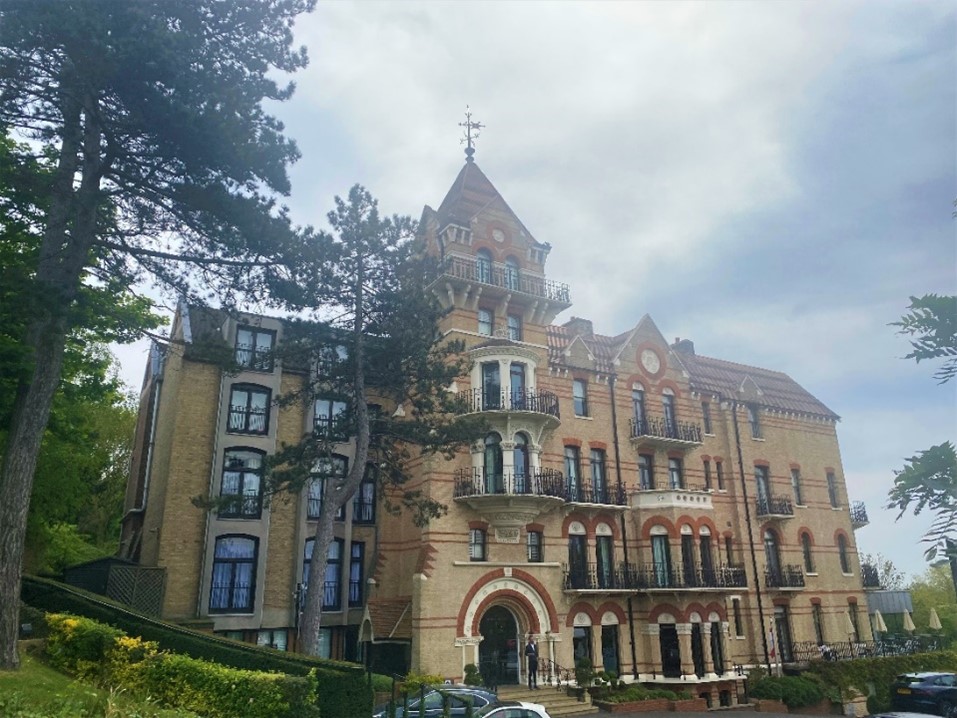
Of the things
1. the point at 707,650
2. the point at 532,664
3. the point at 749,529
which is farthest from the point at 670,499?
the point at 532,664

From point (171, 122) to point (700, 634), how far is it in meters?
29.3

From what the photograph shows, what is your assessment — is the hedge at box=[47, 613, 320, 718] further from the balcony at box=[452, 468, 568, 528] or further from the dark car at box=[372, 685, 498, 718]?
the balcony at box=[452, 468, 568, 528]

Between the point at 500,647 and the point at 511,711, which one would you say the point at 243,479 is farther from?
the point at 511,711

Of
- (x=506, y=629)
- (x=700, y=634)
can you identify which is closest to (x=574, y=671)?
(x=506, y=629)

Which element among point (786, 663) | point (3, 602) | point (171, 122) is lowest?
point (786, 663)

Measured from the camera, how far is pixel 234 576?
86.4 ft

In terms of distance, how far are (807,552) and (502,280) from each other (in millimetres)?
24061

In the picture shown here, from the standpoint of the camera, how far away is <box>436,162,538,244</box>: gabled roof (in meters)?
31.9

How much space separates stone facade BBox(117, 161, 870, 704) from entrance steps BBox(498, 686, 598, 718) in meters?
1.35

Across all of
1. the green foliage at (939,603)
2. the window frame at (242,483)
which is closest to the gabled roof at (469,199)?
the window frame at (242,483)

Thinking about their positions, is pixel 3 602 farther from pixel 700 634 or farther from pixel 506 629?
pixel 700 634

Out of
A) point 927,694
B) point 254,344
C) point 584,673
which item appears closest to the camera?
point 927,694

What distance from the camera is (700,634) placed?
30766 mm

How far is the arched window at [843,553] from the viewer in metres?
39.5
